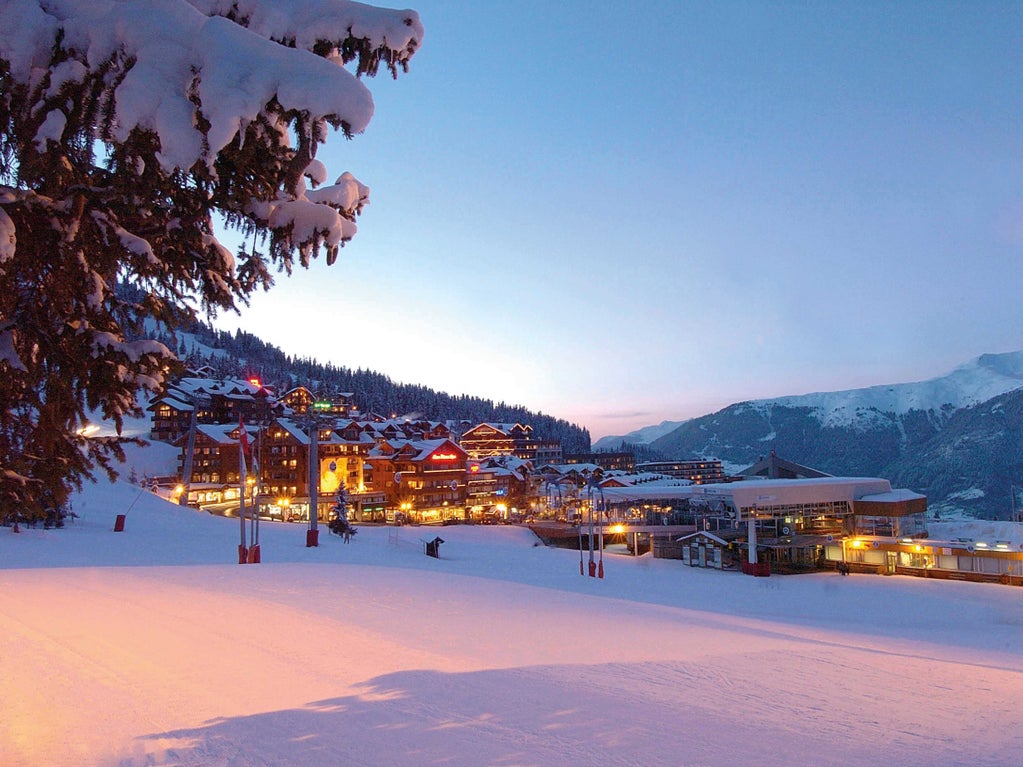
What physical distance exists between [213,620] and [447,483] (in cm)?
6310

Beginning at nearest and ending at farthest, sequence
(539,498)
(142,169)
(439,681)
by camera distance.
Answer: (142,169)
(439,681)
(539,498)

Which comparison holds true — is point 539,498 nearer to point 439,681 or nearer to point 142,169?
point 439,681

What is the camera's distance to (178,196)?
4070 mm

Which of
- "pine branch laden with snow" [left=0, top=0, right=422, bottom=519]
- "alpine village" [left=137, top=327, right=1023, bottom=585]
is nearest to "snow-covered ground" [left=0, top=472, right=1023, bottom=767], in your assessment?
"pine branch laden with snow" [left=0, top=0, right=422, bottom=519]

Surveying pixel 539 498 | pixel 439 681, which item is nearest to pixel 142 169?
pixel 439 681

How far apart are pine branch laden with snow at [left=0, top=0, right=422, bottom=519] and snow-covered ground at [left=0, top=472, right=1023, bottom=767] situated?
2517mm

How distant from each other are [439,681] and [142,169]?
5623 mm

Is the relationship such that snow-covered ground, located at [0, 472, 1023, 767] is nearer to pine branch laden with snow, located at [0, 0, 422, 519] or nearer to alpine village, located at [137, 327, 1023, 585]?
pine branch laden with snow, located at [0, 0, 422, 519]

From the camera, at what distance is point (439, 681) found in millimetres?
6918

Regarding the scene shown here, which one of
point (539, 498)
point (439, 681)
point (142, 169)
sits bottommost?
point (539, 498)

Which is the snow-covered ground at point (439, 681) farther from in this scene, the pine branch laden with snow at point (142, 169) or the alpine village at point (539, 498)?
the alpine village at point (539, 498)

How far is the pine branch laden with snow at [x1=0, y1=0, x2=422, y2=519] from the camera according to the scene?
10.3 feet

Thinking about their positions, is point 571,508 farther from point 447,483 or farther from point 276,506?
point 276,506

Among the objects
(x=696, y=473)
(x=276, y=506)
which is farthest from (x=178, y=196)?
(x=696, y=473)
